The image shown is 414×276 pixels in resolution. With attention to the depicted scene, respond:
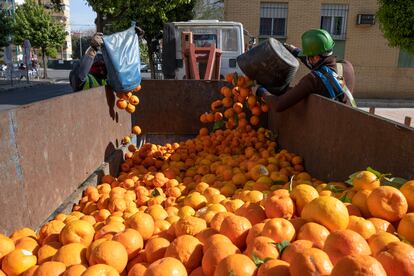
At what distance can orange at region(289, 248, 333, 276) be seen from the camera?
135cm

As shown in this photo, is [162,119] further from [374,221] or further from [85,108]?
[374,221]

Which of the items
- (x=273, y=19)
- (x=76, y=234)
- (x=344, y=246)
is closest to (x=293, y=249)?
(x=344, y=246)

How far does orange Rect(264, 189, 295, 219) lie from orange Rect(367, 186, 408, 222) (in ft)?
1.35

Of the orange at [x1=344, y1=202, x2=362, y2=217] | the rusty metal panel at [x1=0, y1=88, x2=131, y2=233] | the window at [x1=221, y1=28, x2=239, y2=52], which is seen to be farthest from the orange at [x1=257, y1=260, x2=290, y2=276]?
the window at [x1=221, y1=28, x2=239, y2=52]

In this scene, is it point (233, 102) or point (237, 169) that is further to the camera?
point (233, 102)

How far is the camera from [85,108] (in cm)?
399

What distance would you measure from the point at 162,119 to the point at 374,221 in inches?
195

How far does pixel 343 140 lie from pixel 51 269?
2332 mm

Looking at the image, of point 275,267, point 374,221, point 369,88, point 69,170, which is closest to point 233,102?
point 69,170

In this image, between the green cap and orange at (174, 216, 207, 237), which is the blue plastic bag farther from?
orange at (174, 216, 207, 237)

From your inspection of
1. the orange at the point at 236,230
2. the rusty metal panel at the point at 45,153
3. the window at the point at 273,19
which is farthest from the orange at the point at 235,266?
the window at the point at 273,19

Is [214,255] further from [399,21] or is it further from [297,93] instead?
[399,21]

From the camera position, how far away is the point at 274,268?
4.63 ft

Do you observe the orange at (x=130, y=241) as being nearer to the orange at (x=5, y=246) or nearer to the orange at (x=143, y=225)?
the orange at (x=143, y=225)
